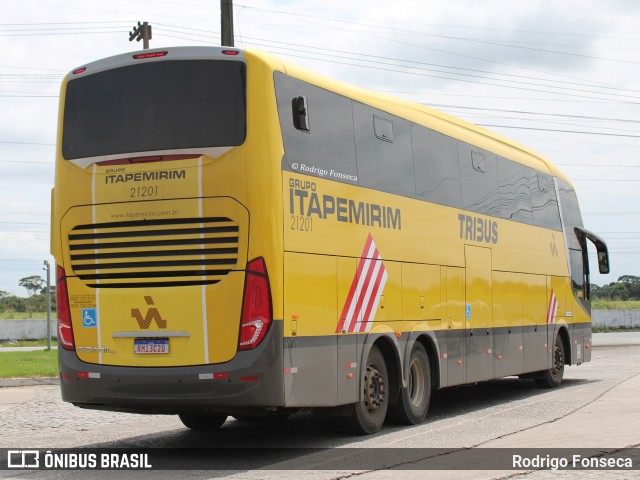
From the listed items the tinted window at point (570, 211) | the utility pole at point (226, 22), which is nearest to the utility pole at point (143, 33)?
the utility pole at point (226, 22)

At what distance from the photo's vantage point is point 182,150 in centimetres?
1062

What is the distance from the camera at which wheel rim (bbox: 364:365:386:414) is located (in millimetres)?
12281

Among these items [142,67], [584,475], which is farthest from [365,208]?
[584,475]

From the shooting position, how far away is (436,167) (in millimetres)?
14531

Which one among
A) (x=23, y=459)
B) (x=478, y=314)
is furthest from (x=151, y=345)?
(x=478, y=314)

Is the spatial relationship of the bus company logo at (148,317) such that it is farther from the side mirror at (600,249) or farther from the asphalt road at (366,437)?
the side mirror at (600,249)

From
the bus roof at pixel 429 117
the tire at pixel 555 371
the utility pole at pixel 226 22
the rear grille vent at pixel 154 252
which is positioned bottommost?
the tire at pixel 555 371

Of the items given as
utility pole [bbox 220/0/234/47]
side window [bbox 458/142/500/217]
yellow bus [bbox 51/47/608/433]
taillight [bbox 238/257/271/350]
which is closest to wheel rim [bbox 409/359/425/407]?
yellow bus [bbox 51/47/608/433]

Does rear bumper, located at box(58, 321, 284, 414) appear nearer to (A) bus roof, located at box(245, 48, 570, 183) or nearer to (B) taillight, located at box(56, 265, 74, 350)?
(B) taillight, located at box(56, 265, 74, 350)

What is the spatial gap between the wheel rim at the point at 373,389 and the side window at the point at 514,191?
532 centimetres

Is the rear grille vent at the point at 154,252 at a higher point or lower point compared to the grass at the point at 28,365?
higher

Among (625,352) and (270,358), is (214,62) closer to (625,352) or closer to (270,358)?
(270,358)

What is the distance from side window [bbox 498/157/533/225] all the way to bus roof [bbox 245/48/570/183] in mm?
190

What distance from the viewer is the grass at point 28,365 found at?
70.6 ft
